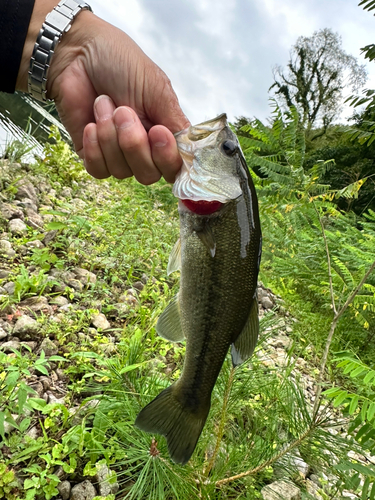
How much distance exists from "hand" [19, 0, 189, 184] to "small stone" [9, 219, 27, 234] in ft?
5.79

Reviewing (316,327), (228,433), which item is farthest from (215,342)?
(316,327)

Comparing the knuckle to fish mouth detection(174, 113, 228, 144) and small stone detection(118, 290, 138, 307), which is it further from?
small stone detection(118, 290, 138, 307)

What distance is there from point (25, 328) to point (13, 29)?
1.73m

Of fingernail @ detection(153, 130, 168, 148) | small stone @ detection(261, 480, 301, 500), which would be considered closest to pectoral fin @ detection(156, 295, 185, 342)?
fingernail @ detection(153, 130, 168, 148)

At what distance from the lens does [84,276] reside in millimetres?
3133

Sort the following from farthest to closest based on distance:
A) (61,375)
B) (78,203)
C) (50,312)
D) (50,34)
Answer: (78,203) < (50,312) < (61,375) < (50,34)

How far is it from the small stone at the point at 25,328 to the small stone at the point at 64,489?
3.15 feet

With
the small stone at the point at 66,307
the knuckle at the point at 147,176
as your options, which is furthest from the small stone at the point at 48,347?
the knuckle at the point at 147,176

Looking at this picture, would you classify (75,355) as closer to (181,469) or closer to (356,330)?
(181,469)

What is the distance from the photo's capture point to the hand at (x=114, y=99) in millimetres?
1566

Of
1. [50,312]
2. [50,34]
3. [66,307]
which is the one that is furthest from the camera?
[66,307]

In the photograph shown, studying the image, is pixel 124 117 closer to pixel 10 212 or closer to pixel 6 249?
pixel 6 249

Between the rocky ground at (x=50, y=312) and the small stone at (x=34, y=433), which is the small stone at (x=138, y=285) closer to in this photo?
the rocky ground at (x=50, y=312)

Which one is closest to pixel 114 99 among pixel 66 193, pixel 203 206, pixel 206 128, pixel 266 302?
pixel 206 128
